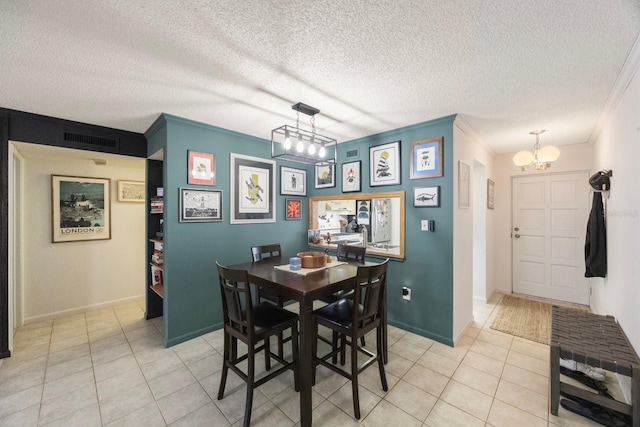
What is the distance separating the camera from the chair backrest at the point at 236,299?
1.69 m

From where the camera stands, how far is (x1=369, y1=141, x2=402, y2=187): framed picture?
318 centimetres

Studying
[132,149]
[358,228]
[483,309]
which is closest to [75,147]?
[132,149]

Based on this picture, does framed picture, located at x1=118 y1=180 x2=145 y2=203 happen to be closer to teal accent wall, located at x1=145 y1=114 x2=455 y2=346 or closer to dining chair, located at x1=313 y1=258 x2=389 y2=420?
teal accent wall, located at x1=145 y1=114 x2=455 y2=346

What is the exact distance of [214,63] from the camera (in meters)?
1.76

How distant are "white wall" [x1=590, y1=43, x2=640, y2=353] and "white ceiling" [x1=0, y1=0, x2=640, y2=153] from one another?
0.18 meters

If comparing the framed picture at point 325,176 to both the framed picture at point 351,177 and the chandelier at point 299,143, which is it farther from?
the chandelier at point 299,143

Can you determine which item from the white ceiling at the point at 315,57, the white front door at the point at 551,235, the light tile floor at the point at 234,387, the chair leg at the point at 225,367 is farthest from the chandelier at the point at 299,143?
the white front door at the point at 551,235

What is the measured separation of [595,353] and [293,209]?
3.40 meters

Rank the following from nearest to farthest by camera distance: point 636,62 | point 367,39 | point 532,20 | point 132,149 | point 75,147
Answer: point 532,20 → point 367,39 → point 636,62 → point 75,147 → point 132,149

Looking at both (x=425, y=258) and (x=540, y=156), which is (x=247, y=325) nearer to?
(x=425, y=258)

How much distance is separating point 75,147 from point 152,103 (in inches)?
49.8

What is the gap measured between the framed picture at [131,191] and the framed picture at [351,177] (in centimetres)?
324

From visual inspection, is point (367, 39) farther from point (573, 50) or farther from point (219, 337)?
point (219, 337)

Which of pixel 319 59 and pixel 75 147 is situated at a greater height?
pixel 319 59
